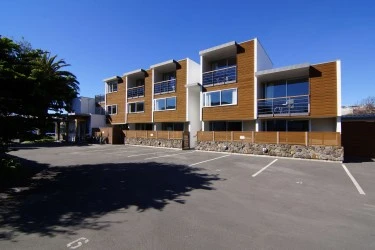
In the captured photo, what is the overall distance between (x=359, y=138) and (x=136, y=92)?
83.0ft

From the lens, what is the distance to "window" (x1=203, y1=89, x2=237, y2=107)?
20906 mm

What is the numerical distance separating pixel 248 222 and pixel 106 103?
34.8 meters

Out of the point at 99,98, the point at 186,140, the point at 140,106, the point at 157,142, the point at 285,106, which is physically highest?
the point at 99,98

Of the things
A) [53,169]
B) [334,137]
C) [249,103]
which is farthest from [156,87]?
[334,137]

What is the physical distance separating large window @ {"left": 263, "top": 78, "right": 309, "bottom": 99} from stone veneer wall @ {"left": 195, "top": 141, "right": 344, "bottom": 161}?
4.46 m

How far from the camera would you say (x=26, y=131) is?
28.5 feet

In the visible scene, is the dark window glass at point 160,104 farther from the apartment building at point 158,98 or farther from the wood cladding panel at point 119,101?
the wood cladding panel at point 119,101

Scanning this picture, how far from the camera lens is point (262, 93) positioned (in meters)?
20.3

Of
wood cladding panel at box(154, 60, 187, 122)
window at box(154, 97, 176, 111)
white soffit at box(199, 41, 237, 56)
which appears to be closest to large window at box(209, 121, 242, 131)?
wood cladding panel at box(154, 60, 187, 122)

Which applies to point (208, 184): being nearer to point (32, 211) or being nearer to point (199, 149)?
point (32, 211)

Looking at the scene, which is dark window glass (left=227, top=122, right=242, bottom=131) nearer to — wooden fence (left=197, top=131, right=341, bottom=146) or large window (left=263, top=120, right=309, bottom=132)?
wooden fence (left=197, top=131, right=341, bottom=146)

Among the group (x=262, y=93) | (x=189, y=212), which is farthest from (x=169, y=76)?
(x=189, y=212)

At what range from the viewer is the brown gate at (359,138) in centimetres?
1689

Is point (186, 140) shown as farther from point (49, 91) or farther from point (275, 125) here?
Answer: point (49, 91)
